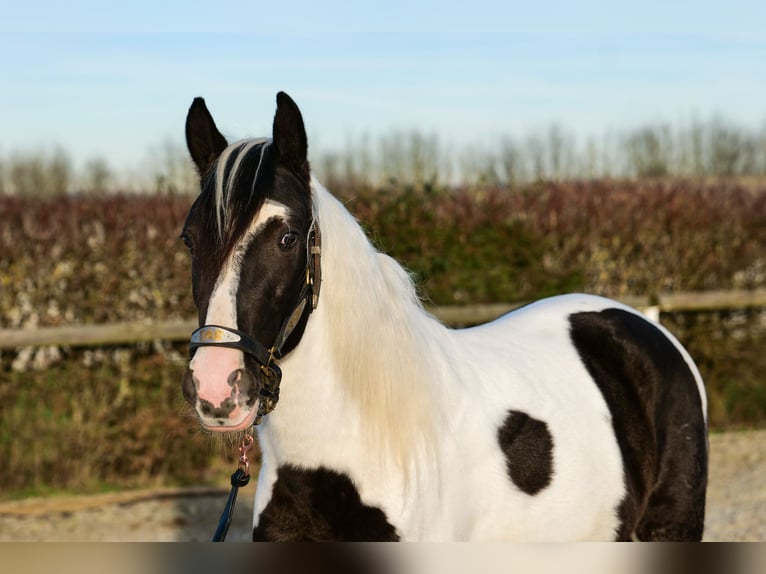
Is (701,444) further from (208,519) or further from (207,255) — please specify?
(208,519)

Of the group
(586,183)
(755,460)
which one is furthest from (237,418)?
(586,183)

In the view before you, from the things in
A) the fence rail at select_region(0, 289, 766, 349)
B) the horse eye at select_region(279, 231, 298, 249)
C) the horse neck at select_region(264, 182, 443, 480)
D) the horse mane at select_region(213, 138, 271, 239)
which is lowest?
the fence rail at select_region(0, 289, 766, 349)

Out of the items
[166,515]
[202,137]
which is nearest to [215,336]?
[202,137]

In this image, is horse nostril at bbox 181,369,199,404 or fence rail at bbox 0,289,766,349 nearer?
horse nostril at bbox 181,369,199,404

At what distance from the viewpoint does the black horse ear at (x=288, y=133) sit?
280 cm

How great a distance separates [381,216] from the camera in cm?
908

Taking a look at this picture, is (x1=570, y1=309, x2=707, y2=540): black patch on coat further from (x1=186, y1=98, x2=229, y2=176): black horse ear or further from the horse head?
(x1=186, y1=98, x2=229, y2=176): black horse ear

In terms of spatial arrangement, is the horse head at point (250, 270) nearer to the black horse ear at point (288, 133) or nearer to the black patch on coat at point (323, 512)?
the black horse ear at point (288, 133)

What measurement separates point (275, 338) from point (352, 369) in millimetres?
300

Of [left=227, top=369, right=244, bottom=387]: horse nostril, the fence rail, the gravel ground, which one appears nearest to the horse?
[left=227, top=369, right=244, bottom=387]: horse nostril

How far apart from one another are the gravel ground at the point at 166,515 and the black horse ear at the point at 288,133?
4.48 m

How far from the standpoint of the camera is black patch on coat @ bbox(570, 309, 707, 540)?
3838mm

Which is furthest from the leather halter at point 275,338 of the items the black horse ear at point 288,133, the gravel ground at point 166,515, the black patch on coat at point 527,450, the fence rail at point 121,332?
the fence rail at point 121,332

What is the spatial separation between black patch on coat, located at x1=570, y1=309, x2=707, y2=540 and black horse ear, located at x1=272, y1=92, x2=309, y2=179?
66.3 inches
